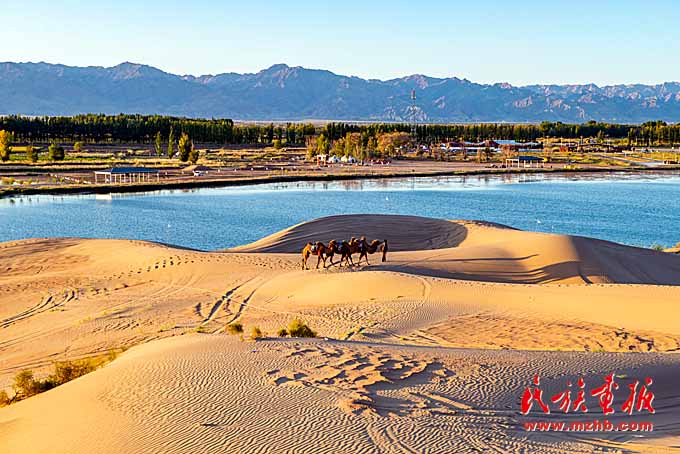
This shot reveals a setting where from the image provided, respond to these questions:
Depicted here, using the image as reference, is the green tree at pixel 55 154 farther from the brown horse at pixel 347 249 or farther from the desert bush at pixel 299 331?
the desert bush at pixel 299 331

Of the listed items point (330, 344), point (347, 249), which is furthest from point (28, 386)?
point (347, 249)

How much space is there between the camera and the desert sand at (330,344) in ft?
27.2

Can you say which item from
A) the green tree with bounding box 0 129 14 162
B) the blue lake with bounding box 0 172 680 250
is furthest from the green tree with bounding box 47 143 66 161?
the blue lake with bounding box 0 172 680 250

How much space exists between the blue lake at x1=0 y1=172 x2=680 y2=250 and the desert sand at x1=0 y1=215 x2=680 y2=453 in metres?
13.2

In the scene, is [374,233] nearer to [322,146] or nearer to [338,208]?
[338,208]

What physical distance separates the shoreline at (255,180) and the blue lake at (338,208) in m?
2.27

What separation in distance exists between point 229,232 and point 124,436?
36.6 meters

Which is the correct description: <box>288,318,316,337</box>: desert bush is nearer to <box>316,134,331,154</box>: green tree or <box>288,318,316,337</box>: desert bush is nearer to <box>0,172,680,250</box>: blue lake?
<box>0,172,680,250</box>: blue lake

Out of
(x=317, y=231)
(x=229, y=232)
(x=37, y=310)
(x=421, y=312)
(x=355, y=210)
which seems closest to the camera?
(x=421, y=312)

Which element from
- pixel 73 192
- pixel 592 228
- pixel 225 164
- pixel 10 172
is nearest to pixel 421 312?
Answer: pixel 592 228

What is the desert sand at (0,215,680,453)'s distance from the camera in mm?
8305

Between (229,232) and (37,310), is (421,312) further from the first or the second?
(229,232)

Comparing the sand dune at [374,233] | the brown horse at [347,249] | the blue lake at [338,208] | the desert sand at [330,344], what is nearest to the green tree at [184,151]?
the blue lake at [338,208]

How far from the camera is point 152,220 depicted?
4916cm
